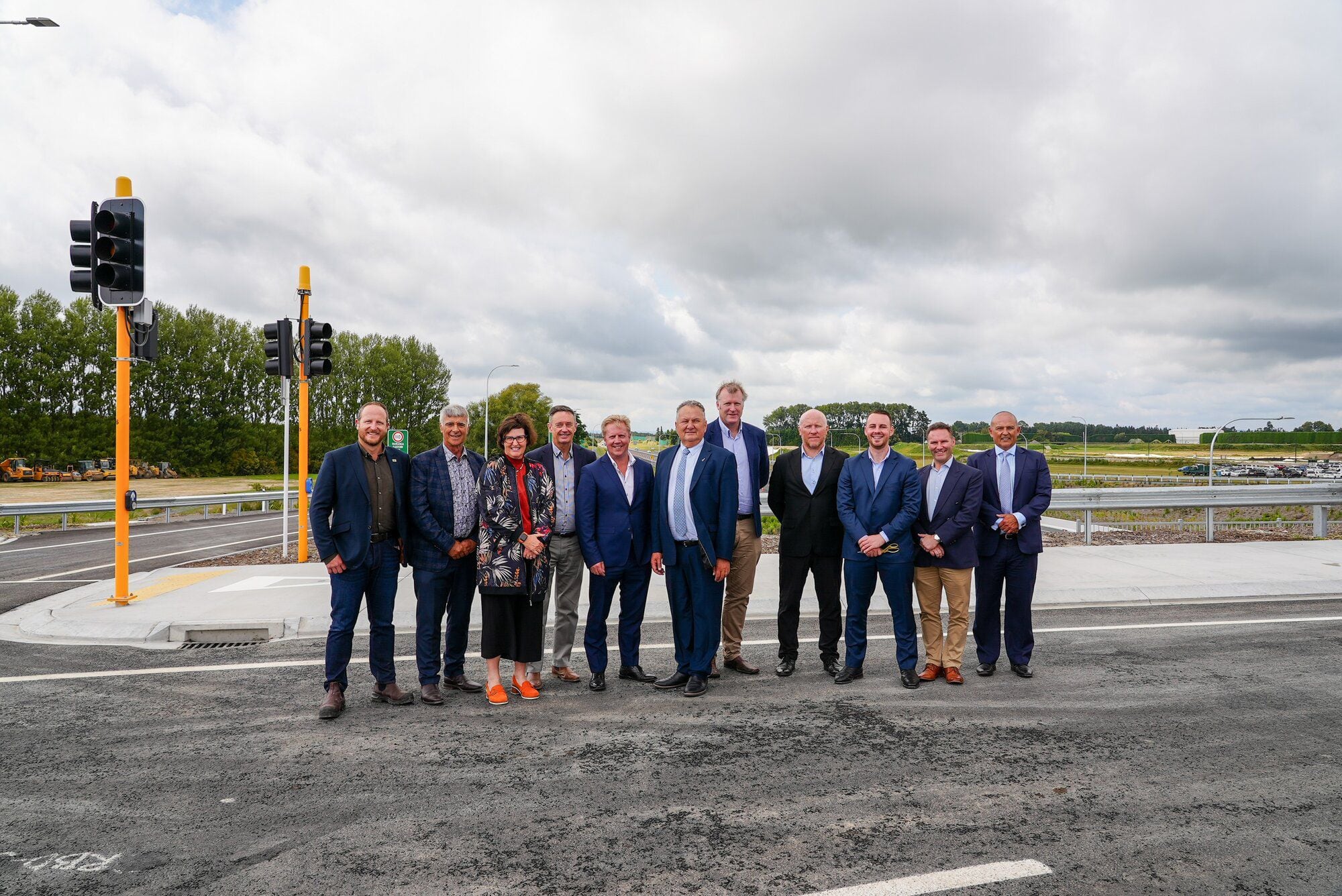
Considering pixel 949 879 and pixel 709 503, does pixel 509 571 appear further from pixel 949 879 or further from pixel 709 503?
pixel 949 879

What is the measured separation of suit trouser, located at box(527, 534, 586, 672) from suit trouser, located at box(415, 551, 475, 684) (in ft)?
1.91

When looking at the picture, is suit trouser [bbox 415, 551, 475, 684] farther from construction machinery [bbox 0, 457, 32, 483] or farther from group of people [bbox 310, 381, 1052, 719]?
construction machinery [bbox 0, 457, 32, 483]

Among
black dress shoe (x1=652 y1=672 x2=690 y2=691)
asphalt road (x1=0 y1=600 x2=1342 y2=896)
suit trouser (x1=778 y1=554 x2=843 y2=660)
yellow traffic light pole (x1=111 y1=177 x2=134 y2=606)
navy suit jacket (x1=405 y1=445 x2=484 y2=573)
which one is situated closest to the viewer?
asphalt road (x1=0 y1=600 x2=1342 y2=896)

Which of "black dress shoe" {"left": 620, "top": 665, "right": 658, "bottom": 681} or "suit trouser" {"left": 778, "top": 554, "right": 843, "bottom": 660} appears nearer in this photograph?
"black dress shoe" {"left": 620, "top": 665, "right": 658, "bottom": 681}

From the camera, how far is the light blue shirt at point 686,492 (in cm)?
585

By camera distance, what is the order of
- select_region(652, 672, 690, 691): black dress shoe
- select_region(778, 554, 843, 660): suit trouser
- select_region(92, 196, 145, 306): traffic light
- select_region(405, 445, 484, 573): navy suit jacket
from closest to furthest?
select_region(405, 445, 484, 573): navy suit jacket, select_region(652, 672, 690, 691): black dress shoe, select_region(778, 554, 843, 660): suit trouser, select_region(92, 196, 145, 306): traffic light

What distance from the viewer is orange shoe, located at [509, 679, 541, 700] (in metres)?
5.48

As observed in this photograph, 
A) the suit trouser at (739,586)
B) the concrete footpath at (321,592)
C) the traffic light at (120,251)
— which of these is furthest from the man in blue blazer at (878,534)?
the traffic light at (120,251)

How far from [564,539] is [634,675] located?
118 centimetres

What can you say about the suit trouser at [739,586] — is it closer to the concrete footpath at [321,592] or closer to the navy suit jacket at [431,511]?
the concrete footpath at [321,592]

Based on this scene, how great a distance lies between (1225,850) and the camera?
325 centimetres

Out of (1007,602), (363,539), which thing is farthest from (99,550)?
(1007,602)

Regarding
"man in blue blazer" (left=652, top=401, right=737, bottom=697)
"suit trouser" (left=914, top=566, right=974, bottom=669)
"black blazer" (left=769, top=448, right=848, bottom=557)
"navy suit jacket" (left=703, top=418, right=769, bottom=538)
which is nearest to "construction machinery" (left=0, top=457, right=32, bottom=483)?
"navy suit jacket" (left=703, top=418, right=769, bottom=538)

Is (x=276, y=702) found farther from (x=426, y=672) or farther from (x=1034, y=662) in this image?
(x=1034, y=662)
